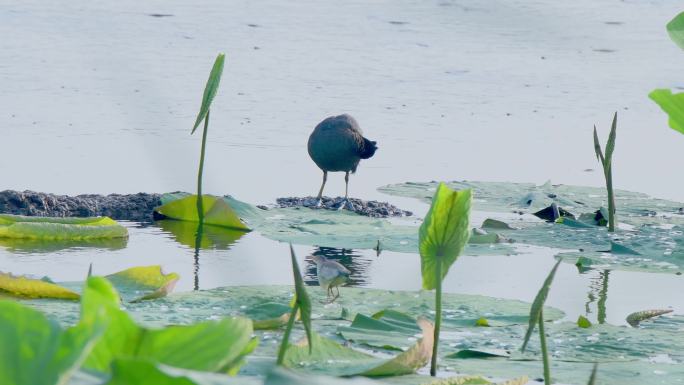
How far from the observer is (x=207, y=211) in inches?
169

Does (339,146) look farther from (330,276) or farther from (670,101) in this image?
(670,101)

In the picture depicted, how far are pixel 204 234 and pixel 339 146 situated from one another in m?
1.09

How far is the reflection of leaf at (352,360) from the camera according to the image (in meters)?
2.29

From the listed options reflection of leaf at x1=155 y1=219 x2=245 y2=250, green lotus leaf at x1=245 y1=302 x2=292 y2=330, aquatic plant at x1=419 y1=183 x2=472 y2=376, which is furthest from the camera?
reflection of leaf at x1=155 y1=219 x2=245 y2=250

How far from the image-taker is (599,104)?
7.33m

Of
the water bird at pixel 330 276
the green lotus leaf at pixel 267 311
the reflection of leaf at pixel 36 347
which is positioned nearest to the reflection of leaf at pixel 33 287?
the green lotus leaf at pixel 267 311

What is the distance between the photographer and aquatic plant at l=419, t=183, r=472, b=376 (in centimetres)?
198

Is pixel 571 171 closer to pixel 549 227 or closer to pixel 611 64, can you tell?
pixel 549 227

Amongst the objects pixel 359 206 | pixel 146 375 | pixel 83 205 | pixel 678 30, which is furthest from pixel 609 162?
pixel 146 375

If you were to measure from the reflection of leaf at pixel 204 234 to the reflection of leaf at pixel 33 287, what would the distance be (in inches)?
43.0

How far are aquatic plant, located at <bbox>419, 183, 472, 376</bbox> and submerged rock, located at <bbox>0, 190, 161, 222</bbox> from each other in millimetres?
2318

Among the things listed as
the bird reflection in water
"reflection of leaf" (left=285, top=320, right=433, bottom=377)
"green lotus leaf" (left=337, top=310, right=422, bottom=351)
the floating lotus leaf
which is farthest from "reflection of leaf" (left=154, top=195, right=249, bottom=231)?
"reflection of leaf" (left=285, top=320, right=433, bottom=377)

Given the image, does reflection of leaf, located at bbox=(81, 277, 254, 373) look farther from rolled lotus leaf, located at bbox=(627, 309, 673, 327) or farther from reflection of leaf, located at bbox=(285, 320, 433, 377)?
rolled lotus leaf, located at bbox=(627, 309, 673, 327)

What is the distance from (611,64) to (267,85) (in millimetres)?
2717
